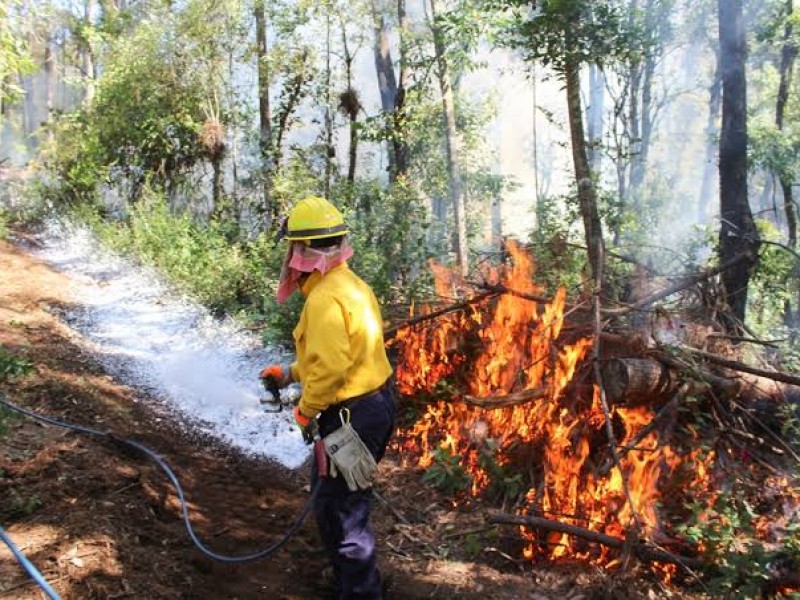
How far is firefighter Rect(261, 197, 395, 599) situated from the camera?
3.04 metres

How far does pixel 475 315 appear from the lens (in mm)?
5891

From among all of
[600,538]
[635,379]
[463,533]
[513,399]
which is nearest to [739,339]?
[635,379]

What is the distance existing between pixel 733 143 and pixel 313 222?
631 cm

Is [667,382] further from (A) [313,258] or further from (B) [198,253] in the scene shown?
(B) [198,253]

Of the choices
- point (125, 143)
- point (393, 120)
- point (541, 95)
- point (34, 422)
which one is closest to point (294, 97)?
point (393, 120)

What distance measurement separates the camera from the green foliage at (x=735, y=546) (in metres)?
3.26

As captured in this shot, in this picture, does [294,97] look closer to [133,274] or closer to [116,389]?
[133,274]

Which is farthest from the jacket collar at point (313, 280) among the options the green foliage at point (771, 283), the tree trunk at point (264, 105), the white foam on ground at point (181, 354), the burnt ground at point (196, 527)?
the tree trunk at point (264, 105)

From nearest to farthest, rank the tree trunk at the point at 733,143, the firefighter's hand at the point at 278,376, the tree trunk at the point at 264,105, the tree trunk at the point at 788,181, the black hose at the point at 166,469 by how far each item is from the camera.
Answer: the firefighter's hand at the point at 278,376
the black hose at the point at 166,469
the tree trunk at the point at 733,143
the tree trunk at the point at 788,181
the tree trunk at the point at 264,105

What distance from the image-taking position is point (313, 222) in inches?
127

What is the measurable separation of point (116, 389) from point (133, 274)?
16.2 feet

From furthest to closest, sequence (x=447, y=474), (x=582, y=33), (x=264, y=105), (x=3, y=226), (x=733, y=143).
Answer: (x=3, y=226)
(x=264, y=105)
(x=582, y=33)
(x=733, y=143)
(x=447, y=474)

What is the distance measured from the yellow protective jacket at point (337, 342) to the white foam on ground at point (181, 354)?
281 centimetres

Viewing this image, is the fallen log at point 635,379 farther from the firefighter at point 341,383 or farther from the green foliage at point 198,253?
the green foliage at point 198,253
